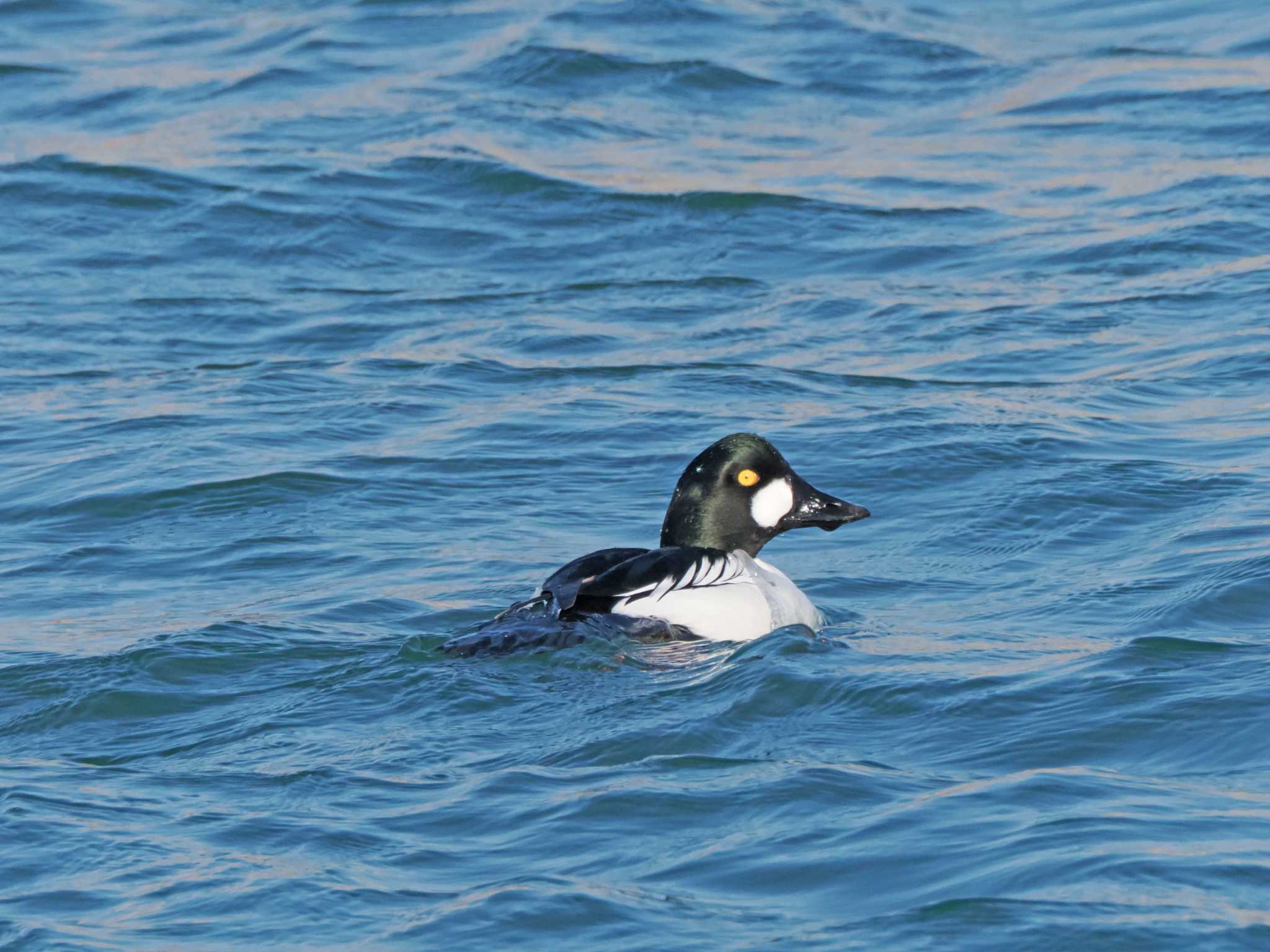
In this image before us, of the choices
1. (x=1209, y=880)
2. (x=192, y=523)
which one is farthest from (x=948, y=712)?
(x=192, y=523)

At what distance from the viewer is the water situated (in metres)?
5.23

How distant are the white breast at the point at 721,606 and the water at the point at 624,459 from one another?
18 centimetres

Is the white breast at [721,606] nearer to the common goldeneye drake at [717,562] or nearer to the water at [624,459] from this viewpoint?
the common goldeneye drake at [717,562]

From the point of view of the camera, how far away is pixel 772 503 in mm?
8109

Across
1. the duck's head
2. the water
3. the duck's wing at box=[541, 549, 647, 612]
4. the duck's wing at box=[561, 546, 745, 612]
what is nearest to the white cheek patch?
the duck's head

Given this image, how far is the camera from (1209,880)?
16.2 feet

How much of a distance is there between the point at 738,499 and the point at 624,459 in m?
2.17

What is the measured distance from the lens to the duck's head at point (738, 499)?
804 cm

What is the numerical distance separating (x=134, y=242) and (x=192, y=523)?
5.69 metres

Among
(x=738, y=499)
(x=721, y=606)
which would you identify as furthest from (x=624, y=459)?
(x=721, y=606)

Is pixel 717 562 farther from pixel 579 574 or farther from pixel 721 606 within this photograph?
pixel 579 574

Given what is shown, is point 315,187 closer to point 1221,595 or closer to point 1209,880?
point 1221,595

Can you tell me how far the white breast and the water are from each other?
0.18 meters

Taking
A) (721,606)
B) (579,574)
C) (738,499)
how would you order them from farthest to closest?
(738,499)
(721,606)
(579,574)
